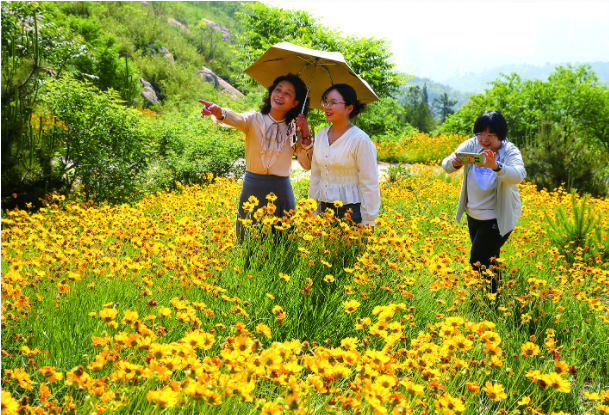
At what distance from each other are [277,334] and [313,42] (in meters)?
13.1

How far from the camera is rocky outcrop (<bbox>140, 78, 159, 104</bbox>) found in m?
35.6

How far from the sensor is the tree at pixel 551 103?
98.5 feet

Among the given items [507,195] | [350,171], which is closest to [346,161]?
[350,171]

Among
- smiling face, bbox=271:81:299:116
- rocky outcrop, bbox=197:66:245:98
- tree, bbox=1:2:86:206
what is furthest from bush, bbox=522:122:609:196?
rocky outcrop, bbox=197:66:245:98

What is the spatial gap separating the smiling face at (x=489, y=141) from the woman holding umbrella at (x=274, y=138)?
1.37m

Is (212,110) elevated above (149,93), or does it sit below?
below

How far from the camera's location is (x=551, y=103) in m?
33.7

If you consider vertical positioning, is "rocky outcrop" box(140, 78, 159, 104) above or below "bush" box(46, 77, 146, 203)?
above

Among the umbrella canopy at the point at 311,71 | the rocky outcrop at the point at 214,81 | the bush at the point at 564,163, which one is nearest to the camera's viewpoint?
the umbrella canopy at the point at 311,71

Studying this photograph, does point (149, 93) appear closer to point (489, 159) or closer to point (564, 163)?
point (564, 163)

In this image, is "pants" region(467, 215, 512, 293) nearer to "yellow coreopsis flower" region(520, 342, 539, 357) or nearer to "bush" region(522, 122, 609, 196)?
"yellow coreopsis flower" region(520, 342, 539, 357)

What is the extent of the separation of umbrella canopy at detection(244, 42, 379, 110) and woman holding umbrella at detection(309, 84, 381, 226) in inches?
19.1

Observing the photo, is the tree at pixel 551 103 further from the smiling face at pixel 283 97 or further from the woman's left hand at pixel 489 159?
the smiling face at pixel 283 97

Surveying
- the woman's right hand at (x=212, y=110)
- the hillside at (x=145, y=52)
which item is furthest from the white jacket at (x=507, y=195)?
the hillside at (x=145, y=52)
